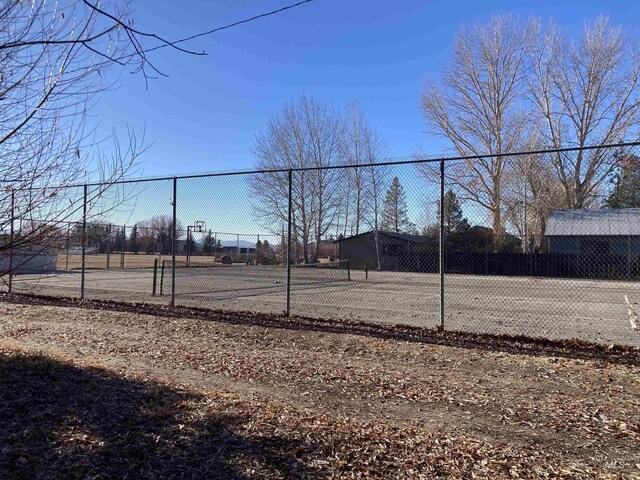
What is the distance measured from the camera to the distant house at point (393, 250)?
15695mm

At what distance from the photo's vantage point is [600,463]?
3039 millimetres

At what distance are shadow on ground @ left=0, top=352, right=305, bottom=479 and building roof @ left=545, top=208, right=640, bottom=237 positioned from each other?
11.8 metres

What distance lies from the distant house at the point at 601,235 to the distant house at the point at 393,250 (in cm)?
395

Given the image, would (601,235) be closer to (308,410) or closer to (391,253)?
(391,253)

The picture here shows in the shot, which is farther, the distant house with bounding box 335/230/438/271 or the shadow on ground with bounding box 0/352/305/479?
the distant house with bounding box 335/230/438/271

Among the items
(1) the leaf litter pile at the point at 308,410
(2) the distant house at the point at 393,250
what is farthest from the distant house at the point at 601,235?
(1) the leaf litter pile at the point at 308,410

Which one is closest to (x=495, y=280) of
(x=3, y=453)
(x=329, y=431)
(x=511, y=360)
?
(x=511, y=360)

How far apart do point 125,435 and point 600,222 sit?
16.1 meters

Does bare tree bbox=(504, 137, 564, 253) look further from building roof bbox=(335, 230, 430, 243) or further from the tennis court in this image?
building roof bbox=(335, 230, 430, 243)

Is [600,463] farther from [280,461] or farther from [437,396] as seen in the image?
[280,461]

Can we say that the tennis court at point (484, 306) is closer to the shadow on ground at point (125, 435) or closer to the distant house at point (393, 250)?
the distant house at point (393, 250)

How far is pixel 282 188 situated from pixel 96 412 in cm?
1908

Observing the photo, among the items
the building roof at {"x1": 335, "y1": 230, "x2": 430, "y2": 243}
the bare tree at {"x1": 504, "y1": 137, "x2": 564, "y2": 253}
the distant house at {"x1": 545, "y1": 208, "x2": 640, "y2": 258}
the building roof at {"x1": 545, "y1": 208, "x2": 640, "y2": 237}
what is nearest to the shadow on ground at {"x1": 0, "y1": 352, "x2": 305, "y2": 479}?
the distant house at {"x1": 545, "y1": 208, "x2": 640, "y2": 258}

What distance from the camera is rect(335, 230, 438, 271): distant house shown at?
15695mm
